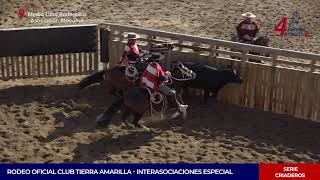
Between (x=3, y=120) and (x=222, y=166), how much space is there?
4.72m

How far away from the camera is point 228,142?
9.40 meters

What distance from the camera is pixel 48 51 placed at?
40.8 feet

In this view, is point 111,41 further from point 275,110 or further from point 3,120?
point 275,110

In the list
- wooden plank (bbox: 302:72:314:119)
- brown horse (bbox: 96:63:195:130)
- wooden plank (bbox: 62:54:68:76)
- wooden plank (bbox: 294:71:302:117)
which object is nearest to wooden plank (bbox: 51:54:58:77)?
wooden plank (bbox: 62:54:68:76)

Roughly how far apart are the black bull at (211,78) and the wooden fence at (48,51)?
3004 mm

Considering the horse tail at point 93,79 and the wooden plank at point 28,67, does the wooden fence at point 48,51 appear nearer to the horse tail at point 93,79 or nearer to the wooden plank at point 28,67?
the wooden plank at point 28,67

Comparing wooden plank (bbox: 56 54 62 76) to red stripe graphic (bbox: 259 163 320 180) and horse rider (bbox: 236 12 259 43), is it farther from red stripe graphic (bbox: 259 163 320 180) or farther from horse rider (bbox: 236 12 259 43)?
red stripe graphic (bbox: 259 163 320 180)

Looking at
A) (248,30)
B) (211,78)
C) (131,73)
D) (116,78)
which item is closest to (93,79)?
(116,78)

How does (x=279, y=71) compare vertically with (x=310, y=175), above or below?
above

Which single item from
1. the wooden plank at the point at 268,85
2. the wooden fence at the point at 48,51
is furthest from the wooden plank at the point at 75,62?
the wooden plank at the point at 268,85

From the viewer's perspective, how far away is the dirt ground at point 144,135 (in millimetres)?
8703

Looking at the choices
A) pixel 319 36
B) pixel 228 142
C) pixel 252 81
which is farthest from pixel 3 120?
pixel 319 36

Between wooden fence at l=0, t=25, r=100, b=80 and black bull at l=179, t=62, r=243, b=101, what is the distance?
3.00 m

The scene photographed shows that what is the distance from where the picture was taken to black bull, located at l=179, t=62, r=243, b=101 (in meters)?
10.9
